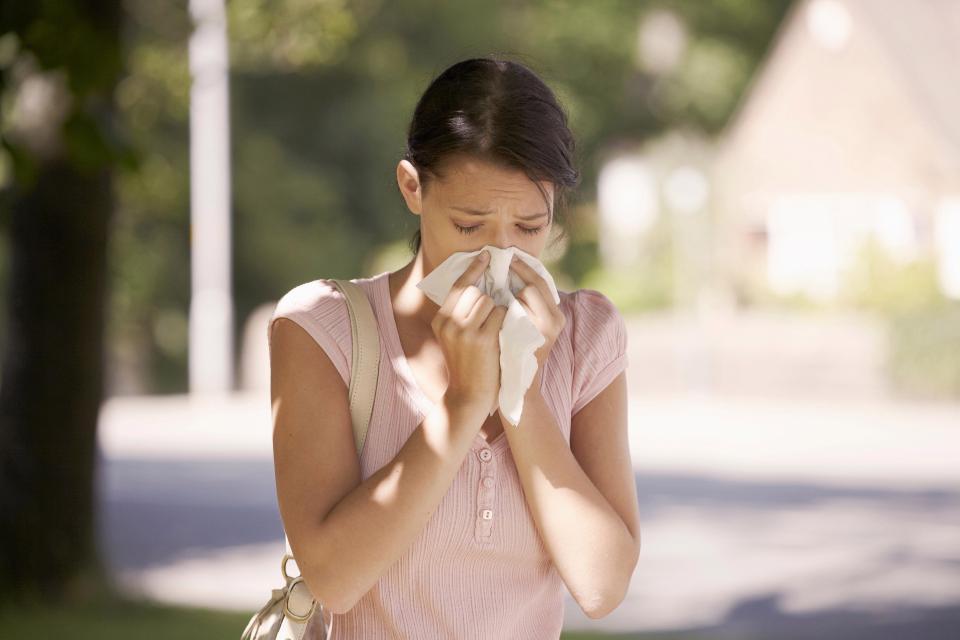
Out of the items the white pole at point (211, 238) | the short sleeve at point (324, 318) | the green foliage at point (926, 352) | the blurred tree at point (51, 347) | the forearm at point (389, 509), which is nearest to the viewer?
the forearm at point (389, 509)

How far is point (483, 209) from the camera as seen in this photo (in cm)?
213

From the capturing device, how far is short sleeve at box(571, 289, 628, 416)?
225 centimetres

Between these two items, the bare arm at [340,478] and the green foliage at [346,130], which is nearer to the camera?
the bare arm at [340,478]

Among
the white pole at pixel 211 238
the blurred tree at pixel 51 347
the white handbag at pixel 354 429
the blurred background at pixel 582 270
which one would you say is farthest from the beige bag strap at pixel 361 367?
the white pole at pixel 211 238

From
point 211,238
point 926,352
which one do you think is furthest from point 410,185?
point 211,238

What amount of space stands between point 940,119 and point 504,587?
2929 cm

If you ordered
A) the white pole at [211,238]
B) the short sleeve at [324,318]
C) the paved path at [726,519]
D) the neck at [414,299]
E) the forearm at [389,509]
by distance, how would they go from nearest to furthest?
the forearm at [389,509], the short sleeve at [324,318], the neck at [414,299], the paved path at [726,519], the white pole at [211,238]

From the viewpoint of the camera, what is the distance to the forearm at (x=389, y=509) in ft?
6.61

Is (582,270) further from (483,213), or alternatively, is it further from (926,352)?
(483,213)

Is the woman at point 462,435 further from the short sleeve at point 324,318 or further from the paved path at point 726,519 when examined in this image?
the paved path at point 726,519

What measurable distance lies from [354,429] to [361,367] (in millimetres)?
89

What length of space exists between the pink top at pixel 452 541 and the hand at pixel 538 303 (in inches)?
4.3

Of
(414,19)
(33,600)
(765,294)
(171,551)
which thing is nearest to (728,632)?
(33,600)

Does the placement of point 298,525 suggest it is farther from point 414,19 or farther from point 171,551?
point 414,19
